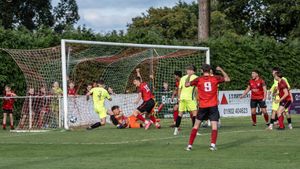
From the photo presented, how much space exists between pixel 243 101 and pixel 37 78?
40.2 ft

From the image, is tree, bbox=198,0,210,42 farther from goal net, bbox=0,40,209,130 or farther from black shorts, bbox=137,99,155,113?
black shorts, bbox=137,99,155,113

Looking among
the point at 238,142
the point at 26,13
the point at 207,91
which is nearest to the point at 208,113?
the point at 207,91

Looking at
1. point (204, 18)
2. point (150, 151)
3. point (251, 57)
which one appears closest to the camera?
point (150, 151)

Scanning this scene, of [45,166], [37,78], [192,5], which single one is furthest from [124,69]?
[192,5]

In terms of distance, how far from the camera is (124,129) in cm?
2369

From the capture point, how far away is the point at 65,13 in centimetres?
6081

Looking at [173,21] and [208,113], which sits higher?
[173,21]

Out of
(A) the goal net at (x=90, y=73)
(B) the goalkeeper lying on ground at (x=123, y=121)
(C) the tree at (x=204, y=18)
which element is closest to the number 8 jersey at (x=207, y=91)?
(A) the goal net at (x=90, y=73)

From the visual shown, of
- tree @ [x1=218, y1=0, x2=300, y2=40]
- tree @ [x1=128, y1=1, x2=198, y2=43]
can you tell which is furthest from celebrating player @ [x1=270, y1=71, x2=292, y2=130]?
tree @ [x1=128, y1=1, x2=198, y2=43]

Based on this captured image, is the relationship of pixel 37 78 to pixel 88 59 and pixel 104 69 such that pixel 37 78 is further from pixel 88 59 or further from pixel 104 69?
pixel 104 69

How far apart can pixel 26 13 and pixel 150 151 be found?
42826mm

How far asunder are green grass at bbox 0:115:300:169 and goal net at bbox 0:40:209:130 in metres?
4.64

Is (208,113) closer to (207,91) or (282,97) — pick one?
(207,91)

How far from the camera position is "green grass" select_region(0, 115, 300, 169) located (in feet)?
41.0
